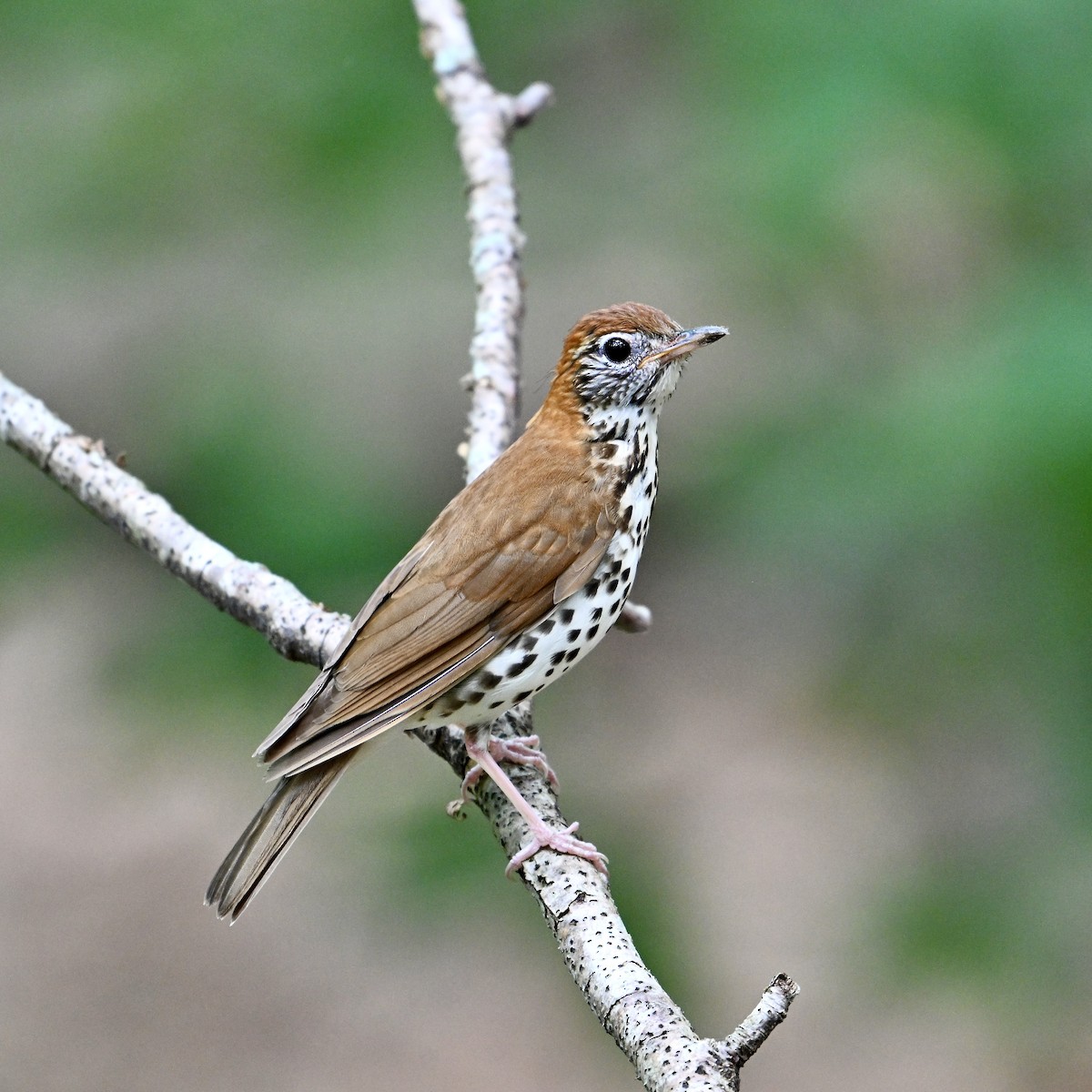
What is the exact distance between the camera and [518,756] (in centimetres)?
439

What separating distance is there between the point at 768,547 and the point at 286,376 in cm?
184

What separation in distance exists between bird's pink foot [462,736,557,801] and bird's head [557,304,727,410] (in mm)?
1063

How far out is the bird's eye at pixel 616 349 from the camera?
4500mm

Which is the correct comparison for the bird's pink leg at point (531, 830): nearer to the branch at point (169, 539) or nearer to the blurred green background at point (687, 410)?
the blurred green background at point (687, 410)

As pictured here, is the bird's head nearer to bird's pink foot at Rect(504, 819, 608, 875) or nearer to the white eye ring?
the white eye ring

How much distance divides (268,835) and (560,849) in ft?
2.60

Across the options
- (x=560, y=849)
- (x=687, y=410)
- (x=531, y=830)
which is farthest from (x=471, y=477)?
(x=687, y=410)

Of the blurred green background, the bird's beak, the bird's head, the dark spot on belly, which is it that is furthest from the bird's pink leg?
the bird's beak

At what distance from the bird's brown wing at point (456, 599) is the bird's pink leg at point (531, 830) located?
0.27 metres

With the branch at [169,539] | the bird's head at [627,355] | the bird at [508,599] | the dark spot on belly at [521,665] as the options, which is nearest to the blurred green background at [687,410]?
the branch at [169,539]

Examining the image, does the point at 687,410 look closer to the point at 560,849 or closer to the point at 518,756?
the point at 518,756

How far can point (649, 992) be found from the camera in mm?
3059

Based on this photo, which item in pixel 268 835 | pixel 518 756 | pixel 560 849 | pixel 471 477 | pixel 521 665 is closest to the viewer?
pixel 560 849

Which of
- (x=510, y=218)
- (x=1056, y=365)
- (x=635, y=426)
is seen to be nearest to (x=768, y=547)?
(x=635, y=426)
